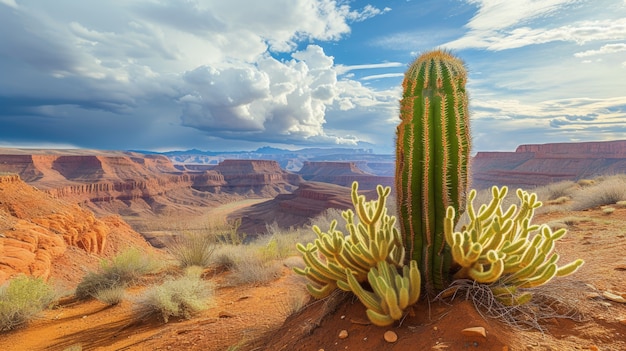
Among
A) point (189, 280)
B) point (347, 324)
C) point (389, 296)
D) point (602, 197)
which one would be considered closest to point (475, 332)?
point (389, 296)

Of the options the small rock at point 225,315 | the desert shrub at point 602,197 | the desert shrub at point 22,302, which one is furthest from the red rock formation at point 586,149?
the desert shrub at point 22,302

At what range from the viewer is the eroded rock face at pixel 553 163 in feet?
189

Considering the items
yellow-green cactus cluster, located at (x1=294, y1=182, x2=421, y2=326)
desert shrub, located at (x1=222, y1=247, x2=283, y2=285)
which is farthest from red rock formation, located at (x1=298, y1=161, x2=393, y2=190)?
yellow-green cactus cluster, located at (x1=294, y1=182, x2=421, y2=326)

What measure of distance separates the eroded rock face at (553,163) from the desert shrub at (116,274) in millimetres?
53735

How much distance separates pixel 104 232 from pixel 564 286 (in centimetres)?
2455

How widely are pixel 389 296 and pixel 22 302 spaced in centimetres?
709

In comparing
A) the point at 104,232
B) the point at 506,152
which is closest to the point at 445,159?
the point at 104,232

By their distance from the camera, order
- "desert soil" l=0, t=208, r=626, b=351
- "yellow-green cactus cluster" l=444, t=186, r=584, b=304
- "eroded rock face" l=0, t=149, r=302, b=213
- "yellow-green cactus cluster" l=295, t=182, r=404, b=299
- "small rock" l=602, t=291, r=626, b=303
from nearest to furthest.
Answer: "desert soil" l=0, t=208, r=626, b=351 < "yellow-green cactus cluster" l=444, t=186, r=584, b=304 < "small rock" l=602, t=291, r=626, b=303 < "yellow-green cactus cluster" l=295, t=182, r=404, b=299 < "eroded rock face" l=0, t=149, r=302, b=213

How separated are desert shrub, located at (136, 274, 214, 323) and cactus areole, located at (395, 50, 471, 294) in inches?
150

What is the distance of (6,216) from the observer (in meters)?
16.1

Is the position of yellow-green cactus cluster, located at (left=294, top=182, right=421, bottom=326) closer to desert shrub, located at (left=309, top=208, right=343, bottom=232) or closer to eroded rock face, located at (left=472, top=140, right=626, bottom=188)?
desert shrub, located at (left=309, top=208, right=343, bottom=232)

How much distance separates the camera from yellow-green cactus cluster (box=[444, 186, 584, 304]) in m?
2.67

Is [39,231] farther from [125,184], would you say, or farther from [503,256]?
[125,184]

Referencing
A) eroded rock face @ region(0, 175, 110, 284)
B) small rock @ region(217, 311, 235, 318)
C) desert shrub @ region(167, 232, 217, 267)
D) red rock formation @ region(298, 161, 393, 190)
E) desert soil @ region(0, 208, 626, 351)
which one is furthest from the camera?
red rock formation @ region(298, 161, 393, 190)
